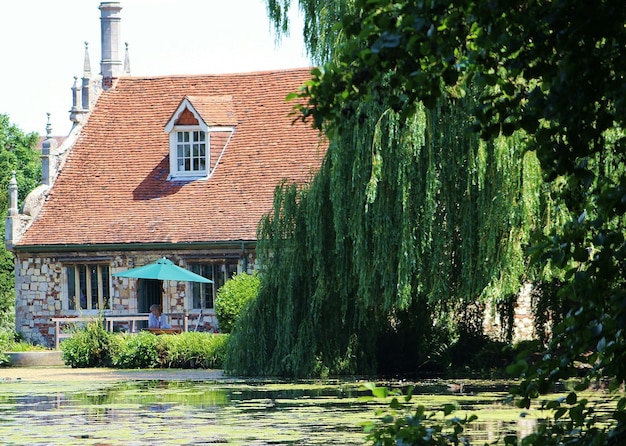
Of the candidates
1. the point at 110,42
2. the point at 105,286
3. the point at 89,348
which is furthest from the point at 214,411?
the point at 110,42

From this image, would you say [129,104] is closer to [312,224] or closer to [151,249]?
[151,249]

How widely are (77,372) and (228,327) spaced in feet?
10.5

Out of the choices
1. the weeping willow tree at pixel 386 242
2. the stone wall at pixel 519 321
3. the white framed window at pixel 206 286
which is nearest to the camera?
the weeping willow tree at pixel 386 242

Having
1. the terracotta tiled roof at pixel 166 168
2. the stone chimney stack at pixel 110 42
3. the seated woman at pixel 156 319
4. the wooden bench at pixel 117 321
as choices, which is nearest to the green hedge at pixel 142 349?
the wooden bench at pixel 117 321

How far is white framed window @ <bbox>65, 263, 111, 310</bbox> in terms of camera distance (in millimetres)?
33656

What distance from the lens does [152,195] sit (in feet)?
112

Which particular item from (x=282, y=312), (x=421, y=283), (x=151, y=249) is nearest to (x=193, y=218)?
(x=151, y=249)

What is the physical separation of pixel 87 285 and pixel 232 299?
19.7ft

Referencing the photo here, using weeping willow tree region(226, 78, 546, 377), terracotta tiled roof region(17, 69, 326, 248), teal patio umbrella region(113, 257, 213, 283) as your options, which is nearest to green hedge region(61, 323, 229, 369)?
teal patio umbrella region(113, 257, 213, 283)

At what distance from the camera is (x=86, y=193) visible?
34562 millimetres

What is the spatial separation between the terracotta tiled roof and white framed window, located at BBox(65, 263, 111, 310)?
2.64 feet

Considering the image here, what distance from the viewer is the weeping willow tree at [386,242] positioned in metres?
21.4

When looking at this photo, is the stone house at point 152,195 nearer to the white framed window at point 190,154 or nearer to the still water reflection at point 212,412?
the white framed window at point 190,154

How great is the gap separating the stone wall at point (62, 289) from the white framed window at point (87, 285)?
0.49ft
